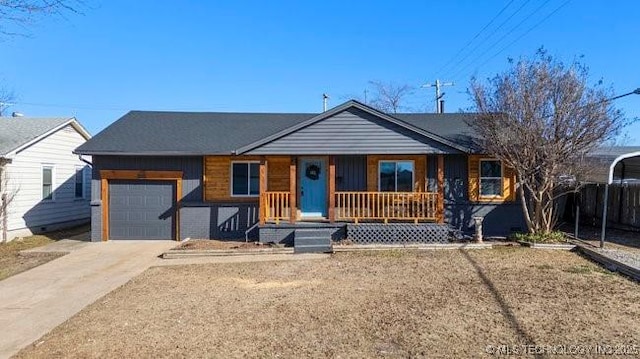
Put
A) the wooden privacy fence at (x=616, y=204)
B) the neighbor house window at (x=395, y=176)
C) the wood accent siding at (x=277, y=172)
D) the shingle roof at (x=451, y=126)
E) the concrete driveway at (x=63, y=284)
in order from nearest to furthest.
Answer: the concrete driveway at (x=63, y=284) < the shingle roof at (x=451, y=126) < the neighbor house window at (x=395, y=176) < the wood accent siding at (x=277, y=172) < the wooden privacy fence at (x=616, y=204)

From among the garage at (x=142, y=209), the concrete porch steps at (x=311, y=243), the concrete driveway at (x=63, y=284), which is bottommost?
the concrete driveway at (x=63, y=284)

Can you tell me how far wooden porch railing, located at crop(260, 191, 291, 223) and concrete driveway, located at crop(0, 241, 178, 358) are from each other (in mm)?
2901

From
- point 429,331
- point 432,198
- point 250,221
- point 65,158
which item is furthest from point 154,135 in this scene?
point 429,331

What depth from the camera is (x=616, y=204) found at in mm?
15516

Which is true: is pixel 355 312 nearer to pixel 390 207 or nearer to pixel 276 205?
pixel 276 205

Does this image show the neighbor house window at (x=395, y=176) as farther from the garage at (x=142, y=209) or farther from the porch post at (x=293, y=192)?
the garage at (x=142, y=209)

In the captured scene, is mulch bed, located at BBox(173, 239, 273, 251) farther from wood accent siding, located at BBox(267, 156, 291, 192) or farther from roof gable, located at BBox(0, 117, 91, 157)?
roof gable, located at BBox(0, 117, 91, 157)

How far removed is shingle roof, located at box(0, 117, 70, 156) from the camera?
14.7 m

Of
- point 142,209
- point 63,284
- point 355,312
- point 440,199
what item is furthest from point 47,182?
point 355,312

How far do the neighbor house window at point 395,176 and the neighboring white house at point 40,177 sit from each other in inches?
361

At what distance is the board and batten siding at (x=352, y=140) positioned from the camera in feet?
41.4

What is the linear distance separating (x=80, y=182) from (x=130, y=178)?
6.09 meters

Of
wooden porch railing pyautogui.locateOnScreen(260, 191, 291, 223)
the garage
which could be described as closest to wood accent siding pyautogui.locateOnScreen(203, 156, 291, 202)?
wooden porch railing pyautogui.locateOnScreen(260, 191, 291, 223)

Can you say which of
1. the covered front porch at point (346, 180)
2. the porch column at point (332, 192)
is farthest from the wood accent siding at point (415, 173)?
the porch column at point (332, 192)
